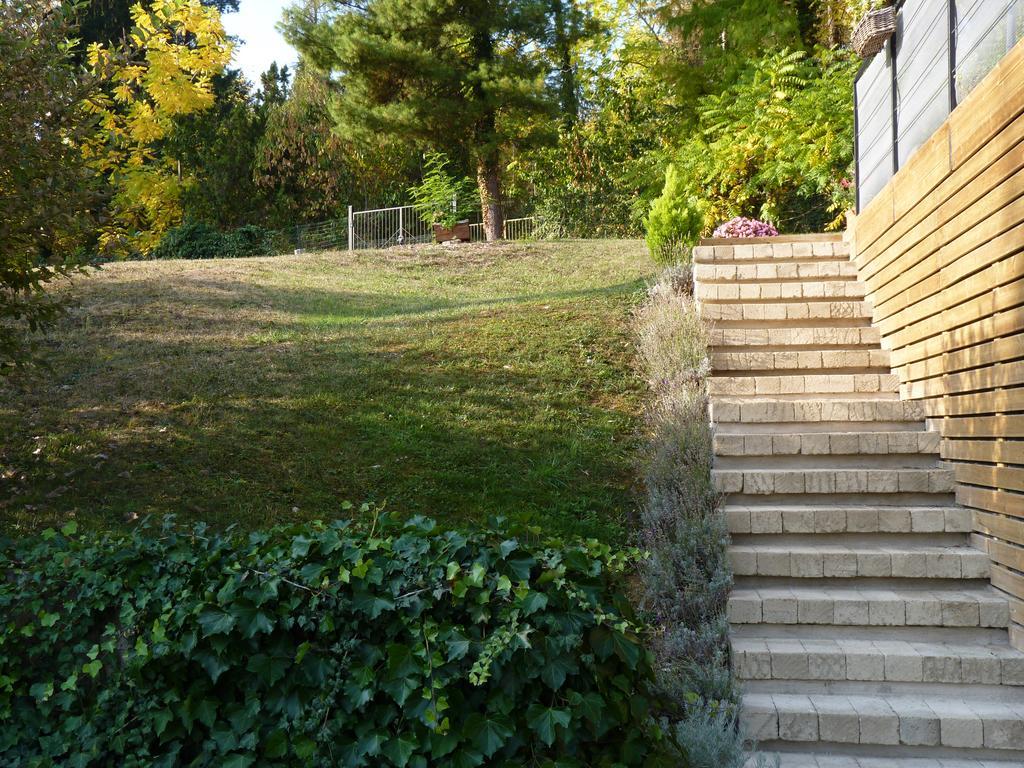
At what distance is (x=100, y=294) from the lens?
969 centimetres

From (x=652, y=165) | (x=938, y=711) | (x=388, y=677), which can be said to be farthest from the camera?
(x=652, y=165)

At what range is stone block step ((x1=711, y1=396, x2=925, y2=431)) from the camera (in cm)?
523

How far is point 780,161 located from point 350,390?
7182 mm

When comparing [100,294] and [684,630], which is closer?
[684,630]

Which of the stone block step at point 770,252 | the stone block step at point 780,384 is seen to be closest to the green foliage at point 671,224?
the stone block step at point 770,252

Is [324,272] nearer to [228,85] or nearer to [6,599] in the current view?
[6,599]

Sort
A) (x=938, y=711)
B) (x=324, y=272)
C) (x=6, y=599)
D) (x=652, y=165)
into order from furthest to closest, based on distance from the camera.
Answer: (x=652, y=165) → (x=324, y=272) → (x=938, y=711) → (x=6, y=599)

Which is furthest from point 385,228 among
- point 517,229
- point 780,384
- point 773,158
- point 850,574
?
point 850,574

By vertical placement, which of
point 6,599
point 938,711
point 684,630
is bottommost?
point 938,711

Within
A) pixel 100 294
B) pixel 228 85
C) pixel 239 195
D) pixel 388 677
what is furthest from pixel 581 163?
pixel 388 677

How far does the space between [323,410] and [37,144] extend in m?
2.67

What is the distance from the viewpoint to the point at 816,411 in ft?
17.6

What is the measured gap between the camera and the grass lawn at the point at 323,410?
4965mm

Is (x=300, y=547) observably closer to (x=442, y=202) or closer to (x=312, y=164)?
(x=442, y=202)
